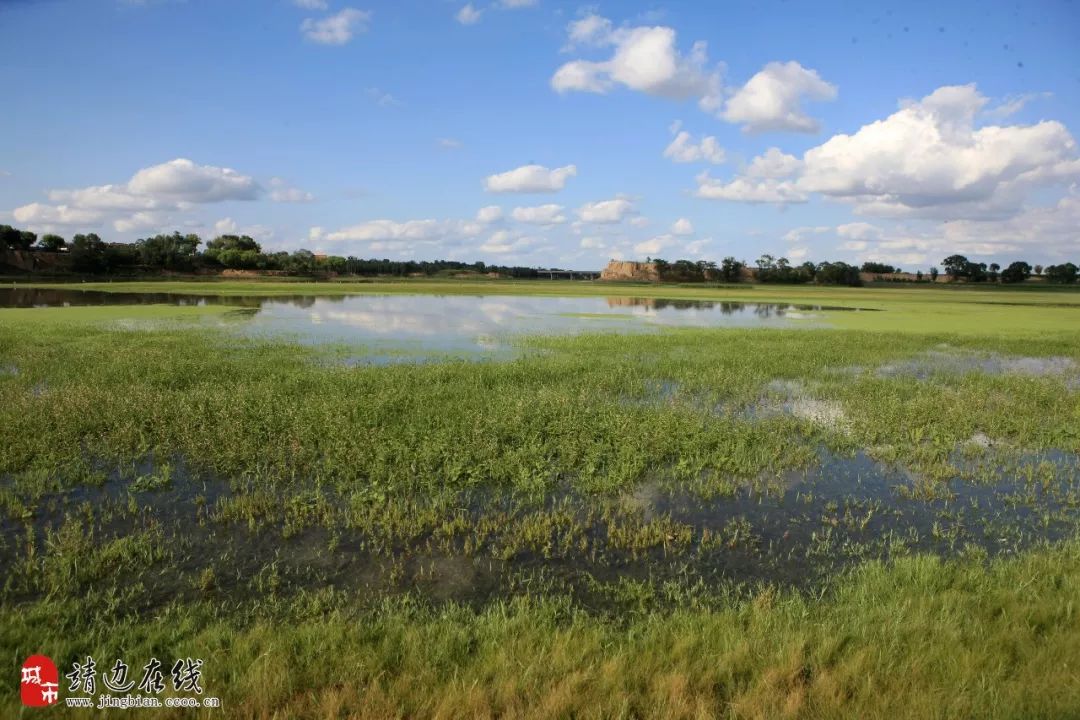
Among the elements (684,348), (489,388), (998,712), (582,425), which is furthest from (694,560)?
(684,348)

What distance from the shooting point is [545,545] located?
7605mm

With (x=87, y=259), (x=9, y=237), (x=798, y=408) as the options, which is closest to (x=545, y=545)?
(x=798, y=408)

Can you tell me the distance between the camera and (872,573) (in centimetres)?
689

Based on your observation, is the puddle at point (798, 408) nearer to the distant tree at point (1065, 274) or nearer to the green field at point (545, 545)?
the green field at point (545, 545)

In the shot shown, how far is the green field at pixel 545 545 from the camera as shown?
4.84m

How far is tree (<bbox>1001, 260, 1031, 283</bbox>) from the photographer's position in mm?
165050

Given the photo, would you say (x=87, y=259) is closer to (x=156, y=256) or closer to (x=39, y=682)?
(x=156, y=256)

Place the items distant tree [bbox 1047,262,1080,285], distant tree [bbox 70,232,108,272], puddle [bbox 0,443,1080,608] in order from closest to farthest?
puddle [bbox 0,443,1080,608], distant tree [bbox 70,232,108,272], distant tree [bbox 1047,262,1080,285]

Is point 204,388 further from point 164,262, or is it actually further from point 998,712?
Answer: point 164,262

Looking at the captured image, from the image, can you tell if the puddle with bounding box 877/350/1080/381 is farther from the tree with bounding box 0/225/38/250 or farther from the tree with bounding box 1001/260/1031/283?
the tree with bounding box 1001/260/1031/283

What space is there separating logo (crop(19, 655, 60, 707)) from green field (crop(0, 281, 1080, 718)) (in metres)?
0.14

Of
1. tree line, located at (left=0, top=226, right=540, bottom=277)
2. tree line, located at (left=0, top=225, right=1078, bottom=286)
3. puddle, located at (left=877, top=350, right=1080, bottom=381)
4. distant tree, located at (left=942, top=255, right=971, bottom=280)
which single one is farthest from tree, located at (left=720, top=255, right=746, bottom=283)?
puddle, located at (left=877, top=350, right=1080, bottom=381)

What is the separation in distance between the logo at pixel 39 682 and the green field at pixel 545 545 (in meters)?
0.14

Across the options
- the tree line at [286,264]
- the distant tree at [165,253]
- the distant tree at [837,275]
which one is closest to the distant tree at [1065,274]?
the tree line at [286,264]
